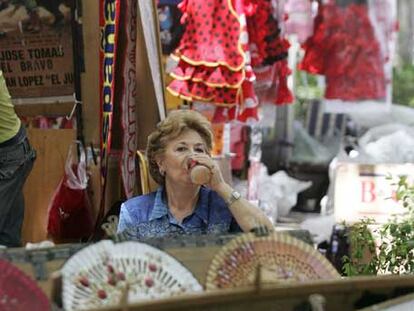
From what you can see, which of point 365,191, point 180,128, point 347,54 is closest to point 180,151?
point 180,128

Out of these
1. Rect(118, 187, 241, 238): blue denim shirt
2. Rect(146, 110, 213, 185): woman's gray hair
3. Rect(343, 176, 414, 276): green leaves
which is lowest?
Rect(343, 176, 414, 276): green leaves

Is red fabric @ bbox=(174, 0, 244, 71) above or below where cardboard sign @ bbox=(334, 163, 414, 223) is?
above

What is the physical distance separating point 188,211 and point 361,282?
106 cm

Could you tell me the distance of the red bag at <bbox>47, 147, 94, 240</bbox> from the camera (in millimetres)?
3863

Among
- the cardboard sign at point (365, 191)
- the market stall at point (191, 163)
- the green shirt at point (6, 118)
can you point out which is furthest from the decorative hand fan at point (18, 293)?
the cardboard sign at point (365, 191)

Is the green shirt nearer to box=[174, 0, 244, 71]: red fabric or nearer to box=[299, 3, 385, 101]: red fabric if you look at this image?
box=[174, 0, 244, 71]: red fabric

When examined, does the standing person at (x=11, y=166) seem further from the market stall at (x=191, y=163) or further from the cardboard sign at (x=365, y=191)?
the cardboard sign at (x=365, y=191)

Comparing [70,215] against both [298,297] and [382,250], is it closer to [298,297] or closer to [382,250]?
[382,250]

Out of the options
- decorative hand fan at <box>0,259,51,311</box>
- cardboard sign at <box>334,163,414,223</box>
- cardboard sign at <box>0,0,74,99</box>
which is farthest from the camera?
cardboard sign at <box>334,163,414,223</box>

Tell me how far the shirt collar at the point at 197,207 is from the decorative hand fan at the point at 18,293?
1.10 metres

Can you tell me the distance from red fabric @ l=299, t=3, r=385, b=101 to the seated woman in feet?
13.6

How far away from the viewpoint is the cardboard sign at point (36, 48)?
13.0ft

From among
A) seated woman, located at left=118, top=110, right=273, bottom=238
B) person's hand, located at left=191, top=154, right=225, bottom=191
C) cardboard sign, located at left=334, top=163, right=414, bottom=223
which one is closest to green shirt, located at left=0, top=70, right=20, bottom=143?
seated woman, located at left=118, top=110, right=273, bottom=238

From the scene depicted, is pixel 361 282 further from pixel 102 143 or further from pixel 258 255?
pixel 102 143
